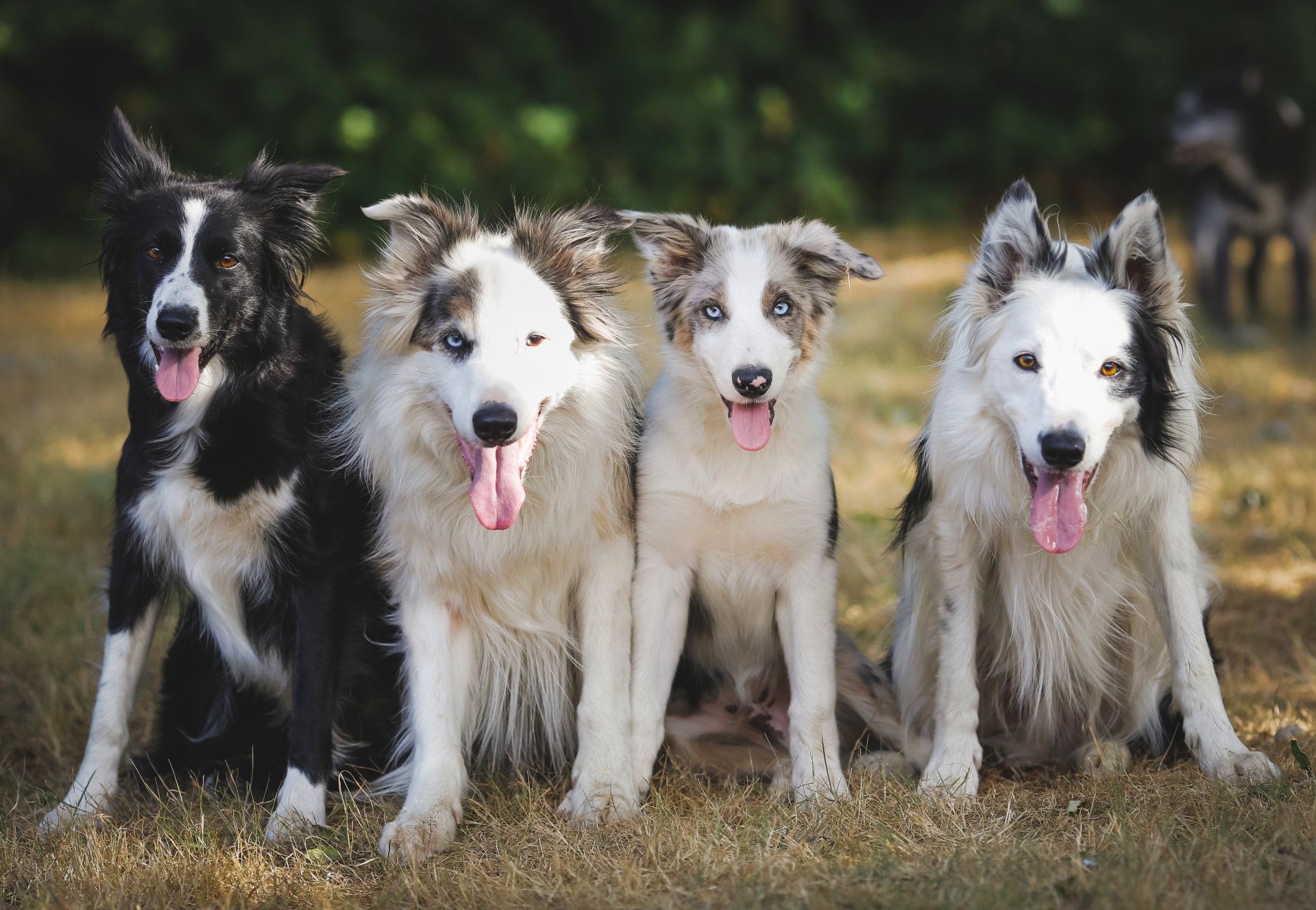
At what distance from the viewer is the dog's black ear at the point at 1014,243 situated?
3182 mm

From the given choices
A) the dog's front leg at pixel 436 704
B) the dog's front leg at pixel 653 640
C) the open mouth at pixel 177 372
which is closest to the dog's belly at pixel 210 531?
the open mouth at pixel 177 372

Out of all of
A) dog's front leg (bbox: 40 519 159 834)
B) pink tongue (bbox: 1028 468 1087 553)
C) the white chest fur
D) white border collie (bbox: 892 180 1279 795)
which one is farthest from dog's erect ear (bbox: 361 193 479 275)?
pink tongue (bbox: 1028 468 1087 553)

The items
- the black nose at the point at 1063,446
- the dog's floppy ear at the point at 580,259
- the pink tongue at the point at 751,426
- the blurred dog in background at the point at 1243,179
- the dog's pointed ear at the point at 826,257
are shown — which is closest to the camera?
the black nose at the point at 1063,446

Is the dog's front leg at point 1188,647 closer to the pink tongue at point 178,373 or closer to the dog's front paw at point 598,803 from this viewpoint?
the dog's front paw at point 598,803

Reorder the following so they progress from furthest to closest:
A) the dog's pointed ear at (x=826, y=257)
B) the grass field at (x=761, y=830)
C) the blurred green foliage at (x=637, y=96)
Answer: the blurred green foliage at (x=637, y=96), the dog's pointed ear at (x=826, y=257), the grass field at (x=761, y=830)

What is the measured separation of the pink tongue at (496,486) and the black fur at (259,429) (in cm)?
50

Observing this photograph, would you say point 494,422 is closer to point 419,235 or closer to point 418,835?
point 419,235

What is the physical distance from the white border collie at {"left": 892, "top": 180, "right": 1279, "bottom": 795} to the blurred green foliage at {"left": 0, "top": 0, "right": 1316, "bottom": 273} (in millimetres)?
9289

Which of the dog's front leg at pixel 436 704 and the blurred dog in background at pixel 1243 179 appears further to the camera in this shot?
the blurred dog in background at pixel 1243 179

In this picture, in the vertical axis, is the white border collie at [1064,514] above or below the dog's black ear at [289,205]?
below

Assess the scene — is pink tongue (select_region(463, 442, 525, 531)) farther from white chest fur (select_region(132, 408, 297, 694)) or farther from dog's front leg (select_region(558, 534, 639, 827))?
white chest fur (select_region(132, 408, 297, 694))

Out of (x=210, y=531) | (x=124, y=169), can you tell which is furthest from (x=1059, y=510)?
(x=124, y=169)

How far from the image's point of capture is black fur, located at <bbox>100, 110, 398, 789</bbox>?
3.17 metres

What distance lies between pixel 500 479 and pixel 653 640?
0.68 metres
